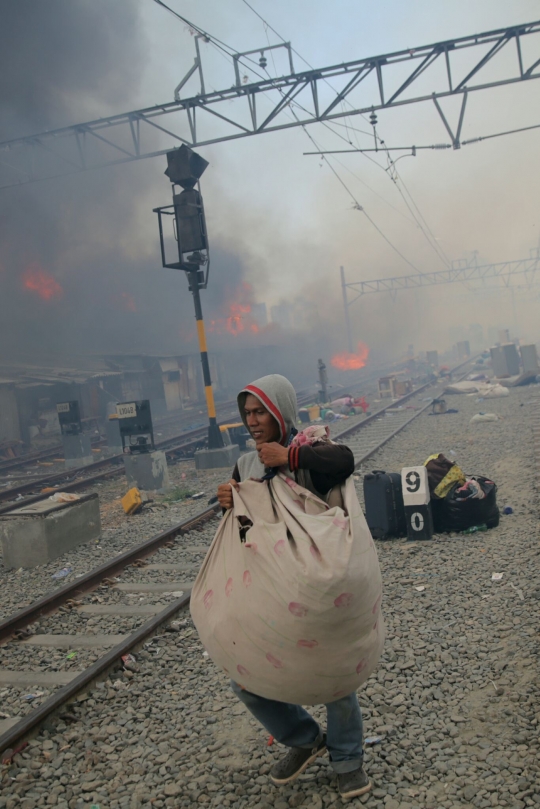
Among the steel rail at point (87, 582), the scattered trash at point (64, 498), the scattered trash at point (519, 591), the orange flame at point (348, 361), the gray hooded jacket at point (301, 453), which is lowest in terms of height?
the scattered trash at point (519, 591)

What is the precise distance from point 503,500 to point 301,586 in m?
6.35

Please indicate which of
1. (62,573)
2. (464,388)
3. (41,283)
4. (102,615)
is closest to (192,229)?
(62,573)

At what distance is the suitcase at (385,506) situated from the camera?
22.3 feet

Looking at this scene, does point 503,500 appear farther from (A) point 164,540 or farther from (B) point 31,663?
(B) point 31,663

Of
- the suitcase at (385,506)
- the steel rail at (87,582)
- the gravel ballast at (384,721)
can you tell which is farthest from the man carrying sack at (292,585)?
the suitcase at (385,506)

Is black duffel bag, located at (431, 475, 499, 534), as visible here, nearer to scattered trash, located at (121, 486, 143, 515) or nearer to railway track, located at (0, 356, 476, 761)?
railway track, located at (0, 356, 476, 761)

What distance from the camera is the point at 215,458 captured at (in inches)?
503

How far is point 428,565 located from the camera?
5832 millimetres

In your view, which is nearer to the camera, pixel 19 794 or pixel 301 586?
pixel 301 586

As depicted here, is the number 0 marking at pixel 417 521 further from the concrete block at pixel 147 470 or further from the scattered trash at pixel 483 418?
the scattered trash at pixel 483 418

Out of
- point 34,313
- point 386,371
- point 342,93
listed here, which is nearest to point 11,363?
point 34,313

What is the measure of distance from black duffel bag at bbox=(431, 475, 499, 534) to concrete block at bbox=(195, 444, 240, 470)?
21.3 feet

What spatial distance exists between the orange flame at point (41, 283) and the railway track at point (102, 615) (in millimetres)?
23139

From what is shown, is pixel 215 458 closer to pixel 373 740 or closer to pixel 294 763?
pixel 373 740
